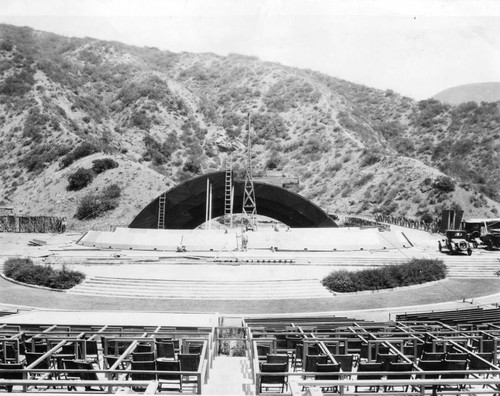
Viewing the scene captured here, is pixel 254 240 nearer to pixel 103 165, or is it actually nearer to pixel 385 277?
pixel 385 277

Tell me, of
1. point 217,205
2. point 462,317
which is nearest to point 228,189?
point 217,205

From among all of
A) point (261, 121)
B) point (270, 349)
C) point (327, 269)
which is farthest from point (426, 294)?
point (261, 121)

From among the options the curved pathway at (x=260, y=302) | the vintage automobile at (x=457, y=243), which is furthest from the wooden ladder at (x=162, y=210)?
the vintage automobile at (x=457, y=243)

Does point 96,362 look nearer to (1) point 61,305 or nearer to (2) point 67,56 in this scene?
(1) point 61,305

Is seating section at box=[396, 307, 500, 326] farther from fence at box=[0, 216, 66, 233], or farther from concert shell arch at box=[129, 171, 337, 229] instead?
fence at box=[0, 216, 66, 233]

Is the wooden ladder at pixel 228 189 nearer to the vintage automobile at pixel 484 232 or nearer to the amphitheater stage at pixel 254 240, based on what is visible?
the amphitheater stage at pixel 254 240

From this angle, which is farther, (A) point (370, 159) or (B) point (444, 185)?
(A) point (370, 159)
